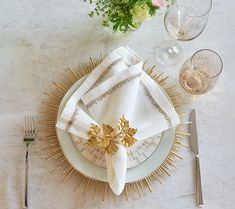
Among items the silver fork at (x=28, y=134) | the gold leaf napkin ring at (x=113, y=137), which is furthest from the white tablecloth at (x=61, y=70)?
the gold leaf napkin ring at (x=113, y=137)

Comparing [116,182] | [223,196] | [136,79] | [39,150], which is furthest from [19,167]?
[223,196]

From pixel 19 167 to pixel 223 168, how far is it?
20.9 inches

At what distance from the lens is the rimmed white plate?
0.97 m

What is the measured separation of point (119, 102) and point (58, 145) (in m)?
0.20

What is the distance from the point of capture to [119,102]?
972mm

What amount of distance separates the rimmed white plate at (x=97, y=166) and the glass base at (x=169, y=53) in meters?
0.23

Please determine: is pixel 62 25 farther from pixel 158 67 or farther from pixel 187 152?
pixel 187 152

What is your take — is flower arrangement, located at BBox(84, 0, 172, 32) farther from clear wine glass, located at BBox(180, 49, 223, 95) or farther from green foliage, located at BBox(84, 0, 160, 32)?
clear wine glass, located at BBox(180, 49, 223, 95)

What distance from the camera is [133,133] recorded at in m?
0.93

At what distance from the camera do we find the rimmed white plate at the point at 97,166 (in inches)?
38.0

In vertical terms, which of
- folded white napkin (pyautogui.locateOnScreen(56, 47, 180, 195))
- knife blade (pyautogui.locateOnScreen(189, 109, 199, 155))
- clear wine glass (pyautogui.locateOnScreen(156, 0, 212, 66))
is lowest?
knife blade (pyautogui.locateOnScreen(189, 109, 199, 155))

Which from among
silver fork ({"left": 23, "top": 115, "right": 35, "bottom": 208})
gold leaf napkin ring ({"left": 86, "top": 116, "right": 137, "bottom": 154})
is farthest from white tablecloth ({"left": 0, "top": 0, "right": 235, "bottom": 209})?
gold leaf napkin ring ({"left": 86, "top": 116, "right": 137, "bottom": 154})

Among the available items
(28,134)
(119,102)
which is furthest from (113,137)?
(28,134)

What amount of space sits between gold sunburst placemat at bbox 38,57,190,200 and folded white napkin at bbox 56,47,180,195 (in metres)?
0.06
